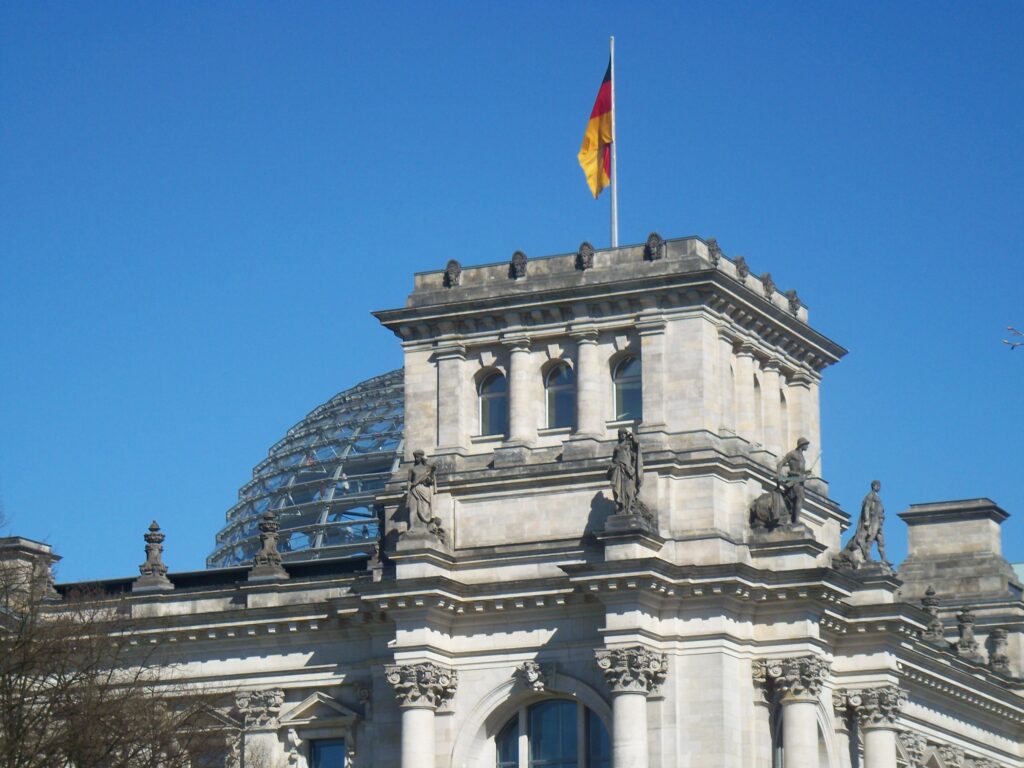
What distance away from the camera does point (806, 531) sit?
8012cm

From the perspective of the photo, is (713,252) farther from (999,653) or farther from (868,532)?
(999,653)

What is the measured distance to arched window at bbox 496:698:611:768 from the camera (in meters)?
79.1

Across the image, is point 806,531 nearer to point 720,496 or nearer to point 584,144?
point 720,496

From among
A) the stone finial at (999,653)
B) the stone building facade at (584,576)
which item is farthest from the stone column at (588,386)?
the stone finial at (999,653)

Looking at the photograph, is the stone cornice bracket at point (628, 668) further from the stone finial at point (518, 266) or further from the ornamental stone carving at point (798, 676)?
the stone finial at point (518, 266)

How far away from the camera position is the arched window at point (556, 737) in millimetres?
79125

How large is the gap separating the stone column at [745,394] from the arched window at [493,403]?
7.33 m

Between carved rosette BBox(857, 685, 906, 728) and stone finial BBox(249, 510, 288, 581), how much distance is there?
1902 centimetres

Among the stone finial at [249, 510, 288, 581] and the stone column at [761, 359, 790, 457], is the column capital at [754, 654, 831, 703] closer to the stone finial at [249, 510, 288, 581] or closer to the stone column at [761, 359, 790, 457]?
the stone column at [761, 359, 790, 457]

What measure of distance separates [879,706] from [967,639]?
16015 mm

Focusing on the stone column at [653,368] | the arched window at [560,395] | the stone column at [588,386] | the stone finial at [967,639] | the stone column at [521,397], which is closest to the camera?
the stone column at [653,368]

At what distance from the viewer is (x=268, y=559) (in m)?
86.3

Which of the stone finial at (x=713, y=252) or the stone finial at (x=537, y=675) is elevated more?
the stone finial at (x=713, y=252)

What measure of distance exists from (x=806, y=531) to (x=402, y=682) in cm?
1307
